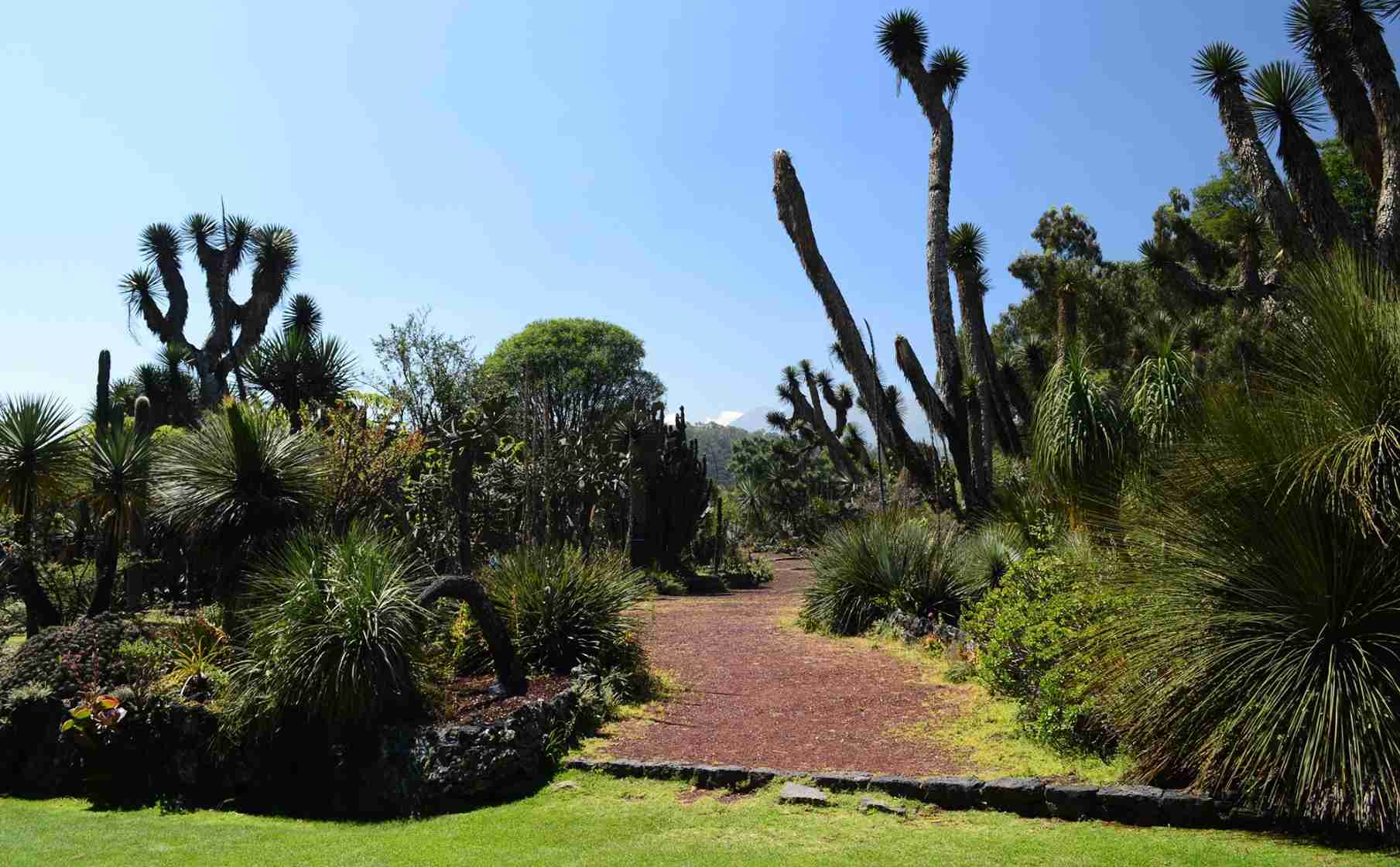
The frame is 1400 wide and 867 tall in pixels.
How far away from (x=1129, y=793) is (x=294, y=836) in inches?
232

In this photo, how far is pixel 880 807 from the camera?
6984 mm

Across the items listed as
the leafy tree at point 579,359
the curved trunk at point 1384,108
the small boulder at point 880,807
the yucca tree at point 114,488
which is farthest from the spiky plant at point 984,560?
the leafy tree at point 579,359

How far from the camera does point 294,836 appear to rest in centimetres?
719

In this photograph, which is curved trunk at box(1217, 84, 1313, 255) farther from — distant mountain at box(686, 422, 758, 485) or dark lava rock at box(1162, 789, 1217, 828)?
distant mountain at box(686, 422, 758, 485)

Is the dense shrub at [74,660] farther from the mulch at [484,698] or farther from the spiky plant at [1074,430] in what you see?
the spiky plant at [1074,430]

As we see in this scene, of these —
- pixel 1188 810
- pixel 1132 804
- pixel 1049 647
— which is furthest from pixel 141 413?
pixel 1188 810

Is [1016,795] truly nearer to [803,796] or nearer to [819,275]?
[803,796]

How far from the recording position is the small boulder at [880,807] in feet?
22.7

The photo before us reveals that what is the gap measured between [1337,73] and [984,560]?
10.6 m

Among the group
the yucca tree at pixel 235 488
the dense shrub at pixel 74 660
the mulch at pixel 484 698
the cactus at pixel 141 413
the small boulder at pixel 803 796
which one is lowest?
the small boulder at pixel 803 796

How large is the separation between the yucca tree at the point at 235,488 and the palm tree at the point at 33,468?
370 centimetres

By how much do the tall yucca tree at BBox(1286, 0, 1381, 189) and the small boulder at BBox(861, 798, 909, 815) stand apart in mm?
16009

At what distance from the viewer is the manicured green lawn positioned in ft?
19.0

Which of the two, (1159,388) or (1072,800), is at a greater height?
(1159,388)
